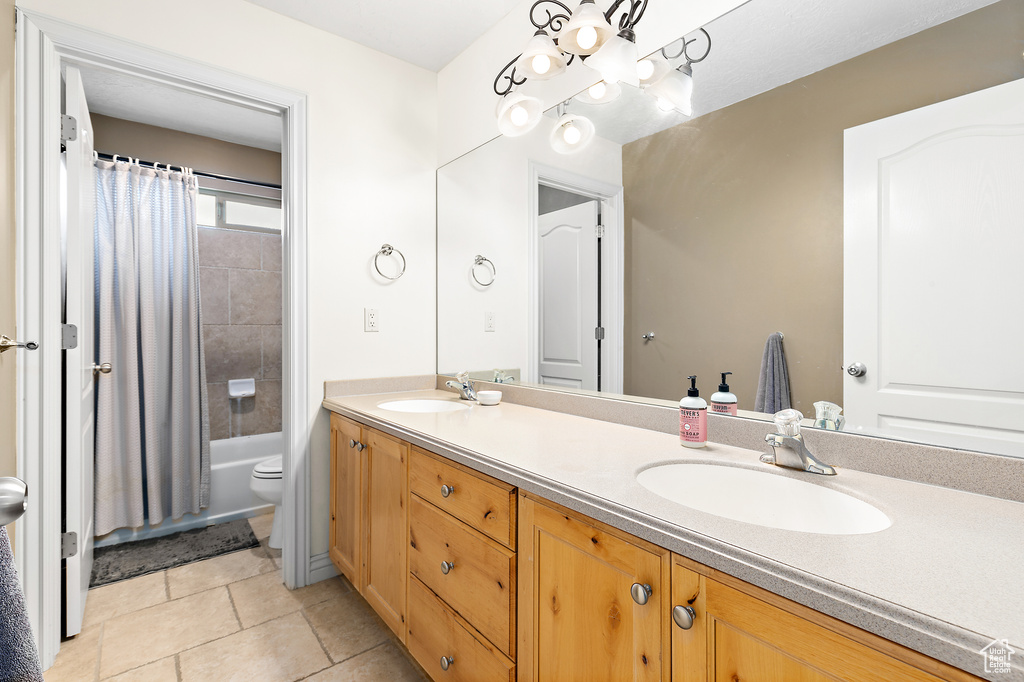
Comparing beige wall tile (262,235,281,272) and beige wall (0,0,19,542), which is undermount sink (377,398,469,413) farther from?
beige wall tile (262,235,281,272)

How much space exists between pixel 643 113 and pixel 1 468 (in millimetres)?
2048

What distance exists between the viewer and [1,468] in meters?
1.26

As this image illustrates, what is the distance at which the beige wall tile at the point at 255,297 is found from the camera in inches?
129

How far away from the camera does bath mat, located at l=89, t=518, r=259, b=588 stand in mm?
2240

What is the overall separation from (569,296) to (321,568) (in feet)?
5.29

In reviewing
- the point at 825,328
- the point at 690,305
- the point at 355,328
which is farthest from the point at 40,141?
the point at 825,328

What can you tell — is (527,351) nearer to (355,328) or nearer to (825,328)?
(355,328)

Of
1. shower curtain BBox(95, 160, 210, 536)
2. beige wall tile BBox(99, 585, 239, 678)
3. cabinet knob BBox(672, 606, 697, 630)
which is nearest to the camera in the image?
cabinet knob BBox(672, 606, 697, 630)

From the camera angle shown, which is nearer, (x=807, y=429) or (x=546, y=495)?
(x=546, y=495)

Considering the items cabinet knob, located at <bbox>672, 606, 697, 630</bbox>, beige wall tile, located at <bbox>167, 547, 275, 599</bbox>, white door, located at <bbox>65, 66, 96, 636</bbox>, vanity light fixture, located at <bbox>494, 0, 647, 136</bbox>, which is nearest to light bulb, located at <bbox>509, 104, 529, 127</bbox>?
vanity light fixture, located at <bbox>494, 0, 647, 136</bbox>

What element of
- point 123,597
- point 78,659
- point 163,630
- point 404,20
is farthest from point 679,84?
point 123,597

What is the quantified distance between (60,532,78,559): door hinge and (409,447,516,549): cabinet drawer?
1.29 meters

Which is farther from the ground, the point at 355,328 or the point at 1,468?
the point at 355,328

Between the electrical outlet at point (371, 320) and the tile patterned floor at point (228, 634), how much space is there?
113 cm
